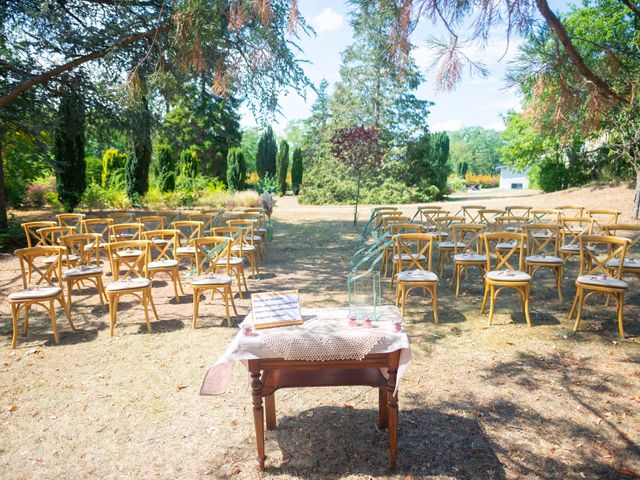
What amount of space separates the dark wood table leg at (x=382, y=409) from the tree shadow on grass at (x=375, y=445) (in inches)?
2.2

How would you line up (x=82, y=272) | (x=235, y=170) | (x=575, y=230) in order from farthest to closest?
(x=235, y=170)
(x=575, y=230)
(x=82, y=272)

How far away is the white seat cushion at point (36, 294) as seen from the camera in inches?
195

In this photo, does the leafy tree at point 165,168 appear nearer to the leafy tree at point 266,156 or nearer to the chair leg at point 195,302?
the chair leg at point 195,302

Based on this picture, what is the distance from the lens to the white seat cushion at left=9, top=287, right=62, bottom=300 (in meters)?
4.94

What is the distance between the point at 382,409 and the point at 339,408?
0.49 metres

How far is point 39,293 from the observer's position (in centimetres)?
505

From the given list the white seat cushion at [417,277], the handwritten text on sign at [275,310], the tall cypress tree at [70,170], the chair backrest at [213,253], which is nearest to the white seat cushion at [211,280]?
the chair backrest at [213,253]

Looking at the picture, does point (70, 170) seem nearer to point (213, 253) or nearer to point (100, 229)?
point (100, 229)

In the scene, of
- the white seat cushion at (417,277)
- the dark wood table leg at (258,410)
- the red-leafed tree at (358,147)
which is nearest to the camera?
the dark wood table leg at (258,410)

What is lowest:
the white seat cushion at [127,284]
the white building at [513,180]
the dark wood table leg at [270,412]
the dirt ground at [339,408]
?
the dirt ground at [339,408]

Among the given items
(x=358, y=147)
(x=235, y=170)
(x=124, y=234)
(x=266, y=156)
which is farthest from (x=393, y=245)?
(x=266, y=156)

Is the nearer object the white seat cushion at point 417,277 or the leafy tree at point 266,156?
the white seat cushion at point 417,277

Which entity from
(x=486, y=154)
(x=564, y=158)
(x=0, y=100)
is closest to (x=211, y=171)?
(x=564, y=158)

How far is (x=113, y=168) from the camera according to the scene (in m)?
19.7
